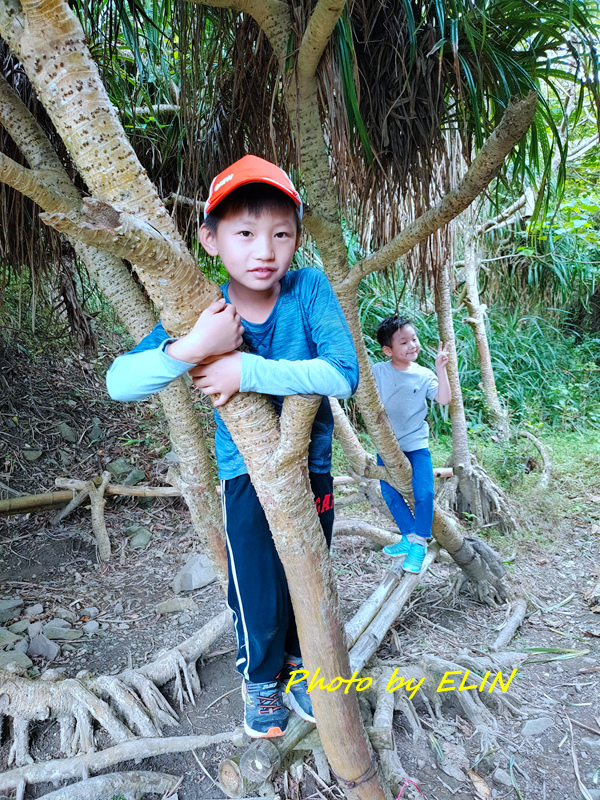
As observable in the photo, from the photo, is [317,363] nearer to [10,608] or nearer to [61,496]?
[10,608]

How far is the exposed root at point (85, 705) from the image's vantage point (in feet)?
5.41

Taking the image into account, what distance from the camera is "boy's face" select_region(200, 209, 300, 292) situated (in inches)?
39.4

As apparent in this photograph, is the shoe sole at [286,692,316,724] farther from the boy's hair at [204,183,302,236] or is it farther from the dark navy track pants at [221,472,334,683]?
the boy's hair at [204,183,302,236]

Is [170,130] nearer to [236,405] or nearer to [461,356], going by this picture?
[236,405]

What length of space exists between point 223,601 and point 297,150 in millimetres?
2211

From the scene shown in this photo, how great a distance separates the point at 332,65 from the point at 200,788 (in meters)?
2.14

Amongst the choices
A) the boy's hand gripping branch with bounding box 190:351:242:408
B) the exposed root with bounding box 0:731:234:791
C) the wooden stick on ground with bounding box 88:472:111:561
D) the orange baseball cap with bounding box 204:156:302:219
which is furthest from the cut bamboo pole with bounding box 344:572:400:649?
the wooden stick on ground with bounding box 88:472:111:561

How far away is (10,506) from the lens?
3.27m

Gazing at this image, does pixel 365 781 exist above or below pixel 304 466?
below

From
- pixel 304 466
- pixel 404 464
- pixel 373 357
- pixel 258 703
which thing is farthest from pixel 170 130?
pixel 373 357

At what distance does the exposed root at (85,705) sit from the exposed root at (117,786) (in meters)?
0.15

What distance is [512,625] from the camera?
2650mm

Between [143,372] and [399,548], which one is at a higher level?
[143,372]

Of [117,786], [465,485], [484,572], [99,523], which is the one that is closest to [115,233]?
[117,786]
